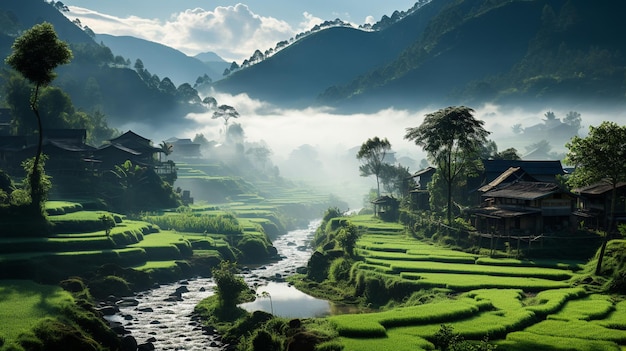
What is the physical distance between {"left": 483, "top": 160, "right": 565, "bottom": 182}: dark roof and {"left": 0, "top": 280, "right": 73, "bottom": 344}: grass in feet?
218

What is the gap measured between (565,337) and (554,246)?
27689mm

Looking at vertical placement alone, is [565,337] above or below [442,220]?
below

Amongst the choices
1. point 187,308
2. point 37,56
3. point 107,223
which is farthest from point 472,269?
point 37,56

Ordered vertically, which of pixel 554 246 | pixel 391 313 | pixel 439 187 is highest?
pixel 439 187

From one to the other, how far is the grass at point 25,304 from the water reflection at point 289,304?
17.2 meters

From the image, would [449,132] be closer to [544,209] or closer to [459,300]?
[544,209]

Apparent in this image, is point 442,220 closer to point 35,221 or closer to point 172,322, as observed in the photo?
point 172,322

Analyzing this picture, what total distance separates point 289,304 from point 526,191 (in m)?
Answer: 33.5

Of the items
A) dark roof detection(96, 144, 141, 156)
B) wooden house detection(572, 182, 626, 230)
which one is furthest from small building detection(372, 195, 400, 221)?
dark roof detection(96, 144, 141, 156)

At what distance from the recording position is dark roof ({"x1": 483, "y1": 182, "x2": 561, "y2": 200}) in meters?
64.1

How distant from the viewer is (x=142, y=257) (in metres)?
66.7

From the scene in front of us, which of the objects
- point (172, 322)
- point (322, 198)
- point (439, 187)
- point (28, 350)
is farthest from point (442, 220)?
point (322, 198)

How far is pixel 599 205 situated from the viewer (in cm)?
6719

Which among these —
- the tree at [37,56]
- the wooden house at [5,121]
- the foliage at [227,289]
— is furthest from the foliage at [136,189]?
the foliage at [227,289]
